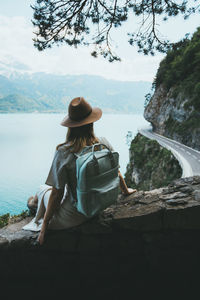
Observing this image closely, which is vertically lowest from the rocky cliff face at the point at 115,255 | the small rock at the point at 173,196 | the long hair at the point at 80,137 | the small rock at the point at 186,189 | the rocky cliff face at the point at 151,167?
the rocky cliff face at the point at 151,167

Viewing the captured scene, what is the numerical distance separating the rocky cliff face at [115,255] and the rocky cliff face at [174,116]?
18884mm

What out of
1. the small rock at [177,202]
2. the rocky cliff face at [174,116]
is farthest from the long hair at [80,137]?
the rocky cliff face at [174,116]

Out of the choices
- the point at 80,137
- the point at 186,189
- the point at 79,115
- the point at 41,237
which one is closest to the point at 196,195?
the point at 186,189

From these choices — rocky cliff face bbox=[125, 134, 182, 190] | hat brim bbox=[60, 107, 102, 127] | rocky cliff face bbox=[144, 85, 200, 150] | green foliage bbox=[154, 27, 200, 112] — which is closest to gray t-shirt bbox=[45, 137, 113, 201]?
hat brim bbox=[60, 107, 102, 127]

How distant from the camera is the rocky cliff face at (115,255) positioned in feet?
5.98

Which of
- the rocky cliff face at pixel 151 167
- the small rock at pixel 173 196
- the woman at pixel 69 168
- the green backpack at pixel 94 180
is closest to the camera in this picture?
the green backpack at pixel 94 180

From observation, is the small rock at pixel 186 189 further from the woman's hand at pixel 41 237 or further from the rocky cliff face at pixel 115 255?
the woman's hand at pixel 41 237

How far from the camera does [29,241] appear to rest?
194 cm

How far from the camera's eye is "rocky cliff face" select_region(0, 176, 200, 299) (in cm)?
182

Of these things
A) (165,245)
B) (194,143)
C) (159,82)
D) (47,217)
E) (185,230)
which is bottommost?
(194,143)

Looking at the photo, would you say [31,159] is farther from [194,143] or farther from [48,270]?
[48,270]

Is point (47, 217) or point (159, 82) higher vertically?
point (159, 82)

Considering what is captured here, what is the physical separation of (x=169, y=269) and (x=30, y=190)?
143 ft

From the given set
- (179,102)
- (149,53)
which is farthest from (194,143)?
(149,53)
